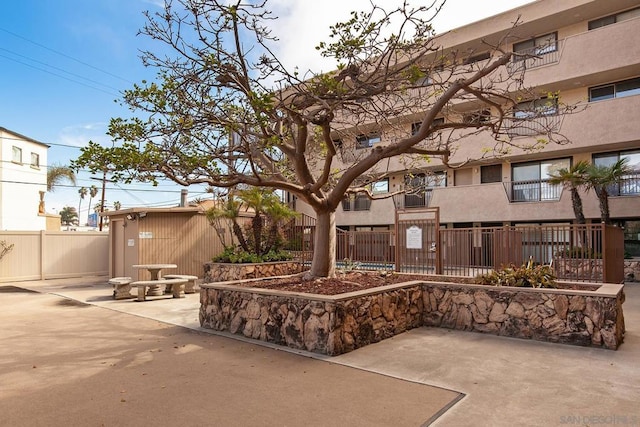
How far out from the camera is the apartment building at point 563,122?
53.8 feet

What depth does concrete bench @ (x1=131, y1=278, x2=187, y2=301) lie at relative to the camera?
11.7m

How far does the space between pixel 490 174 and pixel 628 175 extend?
5394 mm

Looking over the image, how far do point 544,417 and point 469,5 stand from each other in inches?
285

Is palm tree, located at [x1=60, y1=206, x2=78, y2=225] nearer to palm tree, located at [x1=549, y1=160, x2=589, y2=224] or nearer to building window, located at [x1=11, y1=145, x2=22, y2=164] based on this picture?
building window, located at [x1=11, y1=145, x2=22, y2=164]

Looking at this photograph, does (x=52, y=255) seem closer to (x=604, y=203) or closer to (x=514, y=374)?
(x=514, y=374)

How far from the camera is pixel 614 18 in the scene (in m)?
17.4

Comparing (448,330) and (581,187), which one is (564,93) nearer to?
(581,187)

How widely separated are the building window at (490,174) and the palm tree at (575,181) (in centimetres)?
357

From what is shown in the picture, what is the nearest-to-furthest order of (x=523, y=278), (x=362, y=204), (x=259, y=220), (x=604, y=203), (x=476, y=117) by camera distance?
1. (x=523, y=278)
2. (x=476, y=117)
3. (x=259, y=220)
4. (x=604, y=203)
5. (x=362, y=204)

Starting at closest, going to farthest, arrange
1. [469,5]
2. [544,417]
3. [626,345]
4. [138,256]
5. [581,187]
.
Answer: [544,417]
[626,345]
[469,5]
[138,256]
[581,187]

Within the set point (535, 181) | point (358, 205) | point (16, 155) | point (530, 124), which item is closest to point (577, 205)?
point (535, 181)

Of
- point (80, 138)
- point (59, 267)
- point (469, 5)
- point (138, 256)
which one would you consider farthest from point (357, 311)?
point (80, 138)

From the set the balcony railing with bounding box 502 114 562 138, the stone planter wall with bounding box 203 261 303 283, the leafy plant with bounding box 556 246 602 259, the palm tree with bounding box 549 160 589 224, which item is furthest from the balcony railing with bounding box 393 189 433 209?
the leafy plant with bounding box 556 246 602 259

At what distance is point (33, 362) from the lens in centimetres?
598
